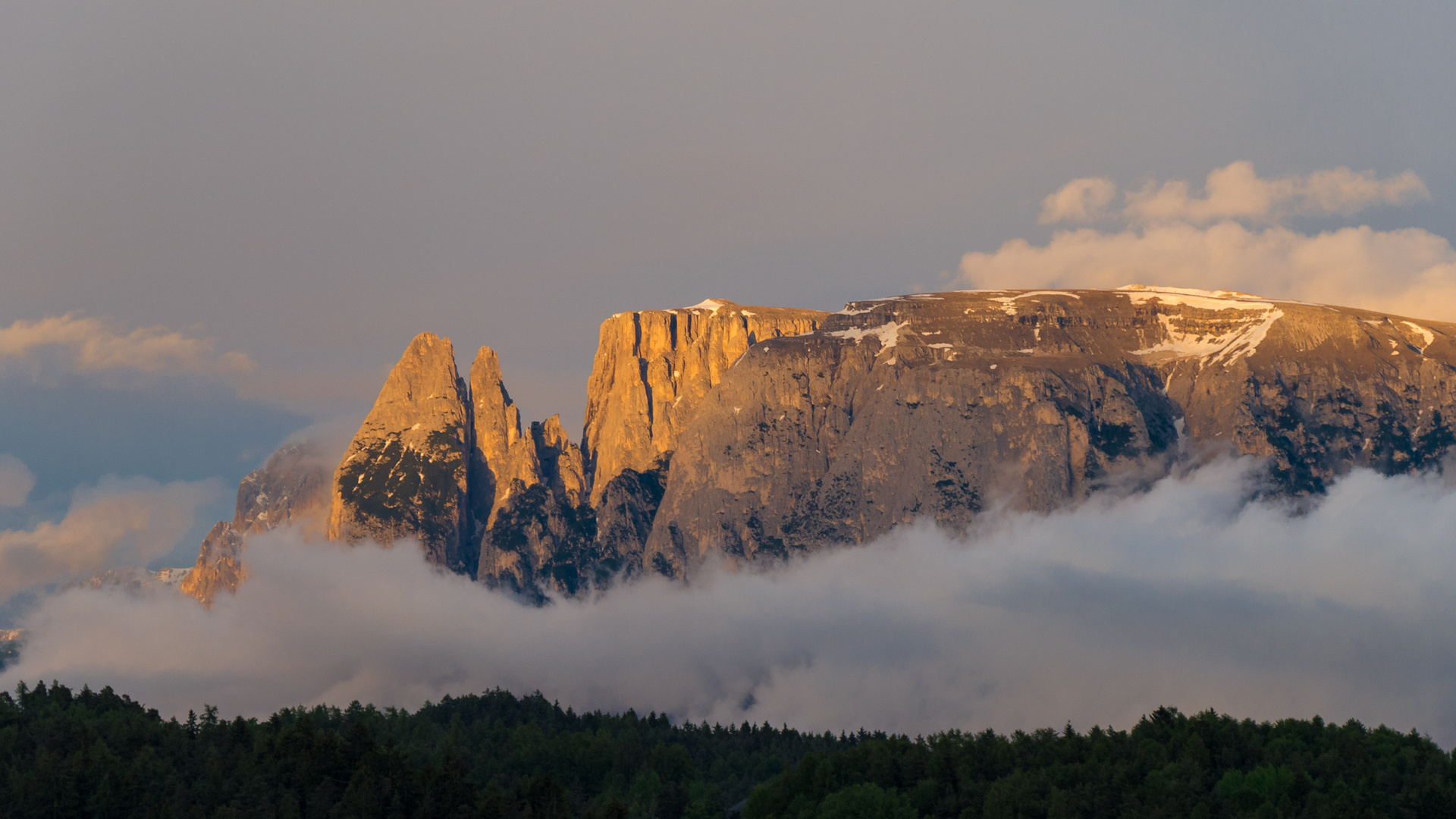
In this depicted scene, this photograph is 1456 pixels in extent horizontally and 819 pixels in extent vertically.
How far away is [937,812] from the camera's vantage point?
650 feet

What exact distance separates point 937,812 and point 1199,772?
28547 mm

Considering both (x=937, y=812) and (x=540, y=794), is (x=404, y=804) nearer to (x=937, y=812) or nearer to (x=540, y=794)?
(x=540, y=794)

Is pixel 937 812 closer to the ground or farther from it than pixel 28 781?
closer to the ground

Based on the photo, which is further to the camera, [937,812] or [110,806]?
[937,812]

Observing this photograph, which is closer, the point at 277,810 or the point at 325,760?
the point at 277,810

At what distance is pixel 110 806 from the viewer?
17600 cm

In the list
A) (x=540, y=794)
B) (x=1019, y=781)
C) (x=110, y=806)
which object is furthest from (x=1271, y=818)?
(x=110, y=806)

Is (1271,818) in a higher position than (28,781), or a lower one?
lower

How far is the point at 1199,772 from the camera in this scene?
197500mm

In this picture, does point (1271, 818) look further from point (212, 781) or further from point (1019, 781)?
point (212, 781)

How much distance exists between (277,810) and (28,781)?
80.0 feet

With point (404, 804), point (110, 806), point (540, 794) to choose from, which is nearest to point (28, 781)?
point (110, 806)

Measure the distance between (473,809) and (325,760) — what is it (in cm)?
2247

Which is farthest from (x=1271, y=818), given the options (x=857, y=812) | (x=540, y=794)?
(x=540, y=794)
